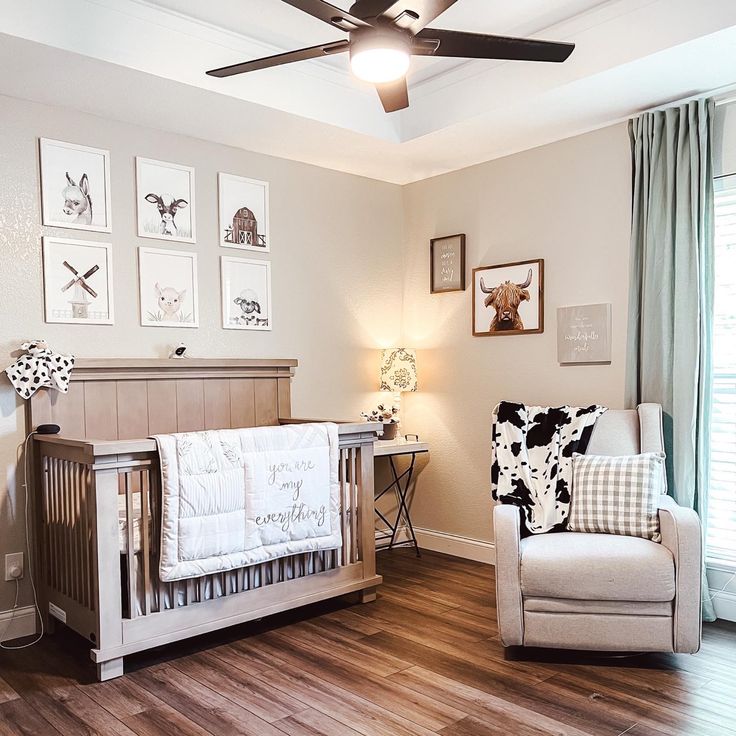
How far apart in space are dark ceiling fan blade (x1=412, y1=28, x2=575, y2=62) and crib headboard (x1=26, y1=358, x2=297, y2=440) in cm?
197

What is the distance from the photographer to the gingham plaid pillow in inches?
112

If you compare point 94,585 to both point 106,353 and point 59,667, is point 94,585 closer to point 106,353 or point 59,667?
point 59,667

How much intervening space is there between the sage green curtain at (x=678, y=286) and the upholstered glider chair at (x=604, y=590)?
0.54 m

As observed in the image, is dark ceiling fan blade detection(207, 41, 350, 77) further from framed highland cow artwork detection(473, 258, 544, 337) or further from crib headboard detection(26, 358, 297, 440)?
framed highland cow artwork detection(473, 258, 544, 337)

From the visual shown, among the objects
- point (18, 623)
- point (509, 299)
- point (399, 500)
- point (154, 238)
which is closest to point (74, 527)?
point (18, 623)

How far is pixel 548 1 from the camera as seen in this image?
9.64 ft

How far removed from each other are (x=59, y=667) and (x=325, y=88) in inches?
111

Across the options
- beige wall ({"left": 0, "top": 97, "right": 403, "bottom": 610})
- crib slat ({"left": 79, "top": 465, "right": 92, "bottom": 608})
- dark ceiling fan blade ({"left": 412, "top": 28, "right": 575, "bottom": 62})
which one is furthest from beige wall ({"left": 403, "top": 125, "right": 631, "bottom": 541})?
crib slat ({"left": 79, "top": 465, "right": 92, "bottom": 608})

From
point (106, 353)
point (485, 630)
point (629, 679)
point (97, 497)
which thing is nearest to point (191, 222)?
point (106, 353)

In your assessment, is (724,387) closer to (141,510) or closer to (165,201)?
(141,510)

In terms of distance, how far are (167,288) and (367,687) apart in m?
2.10

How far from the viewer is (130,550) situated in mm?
2635

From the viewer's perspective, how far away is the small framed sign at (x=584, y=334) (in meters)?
3.62

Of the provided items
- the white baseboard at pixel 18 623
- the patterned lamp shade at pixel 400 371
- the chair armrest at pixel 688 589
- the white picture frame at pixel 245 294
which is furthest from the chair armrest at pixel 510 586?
the white baseboard at pixel 18 623
